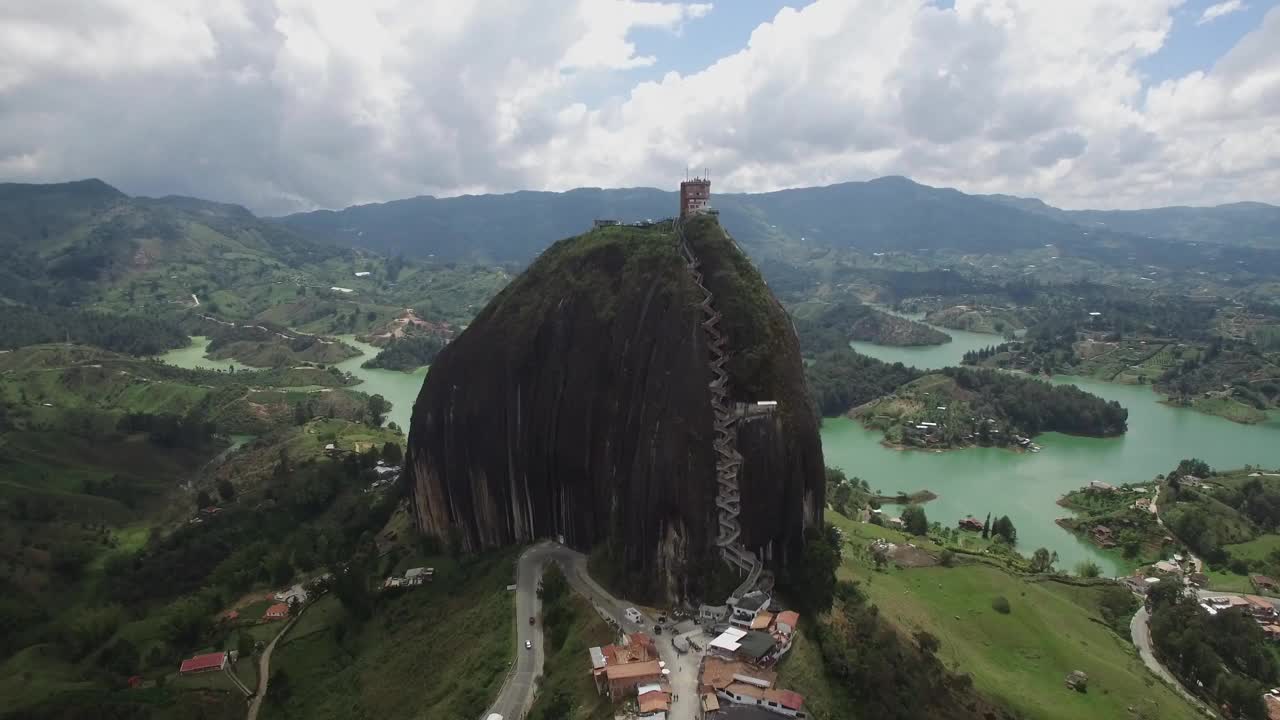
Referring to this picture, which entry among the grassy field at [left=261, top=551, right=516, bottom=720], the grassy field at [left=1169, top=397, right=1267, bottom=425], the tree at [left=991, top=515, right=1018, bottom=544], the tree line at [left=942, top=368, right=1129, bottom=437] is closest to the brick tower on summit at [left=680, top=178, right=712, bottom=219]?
the grassy field at [left=261, top=551, right=516, bottom=720]

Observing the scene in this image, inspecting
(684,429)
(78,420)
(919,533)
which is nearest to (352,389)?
(78,420)

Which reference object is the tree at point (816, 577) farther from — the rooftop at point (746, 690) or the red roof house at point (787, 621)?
the rooftop at point (746, 690)

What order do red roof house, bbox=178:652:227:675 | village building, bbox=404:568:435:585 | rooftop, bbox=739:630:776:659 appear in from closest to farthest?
rooftop, bbox=739:630:776:659
red roof house, bbox=178:652:227:675
village building, bbox=404:568:435:585

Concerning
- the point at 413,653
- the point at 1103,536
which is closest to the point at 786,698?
the point at 413,653

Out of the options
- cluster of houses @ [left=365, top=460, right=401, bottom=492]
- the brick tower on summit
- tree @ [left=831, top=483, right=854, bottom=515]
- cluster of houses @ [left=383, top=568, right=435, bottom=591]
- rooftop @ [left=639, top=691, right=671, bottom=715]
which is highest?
the brick tower on summit

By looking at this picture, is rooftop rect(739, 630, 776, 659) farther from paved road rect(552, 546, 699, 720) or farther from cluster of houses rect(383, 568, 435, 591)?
cluster of houses rect(383, 568, 435, 591)

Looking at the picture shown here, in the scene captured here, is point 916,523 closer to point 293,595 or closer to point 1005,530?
point 1005,530

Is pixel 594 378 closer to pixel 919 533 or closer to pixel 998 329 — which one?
pixel 919 533
